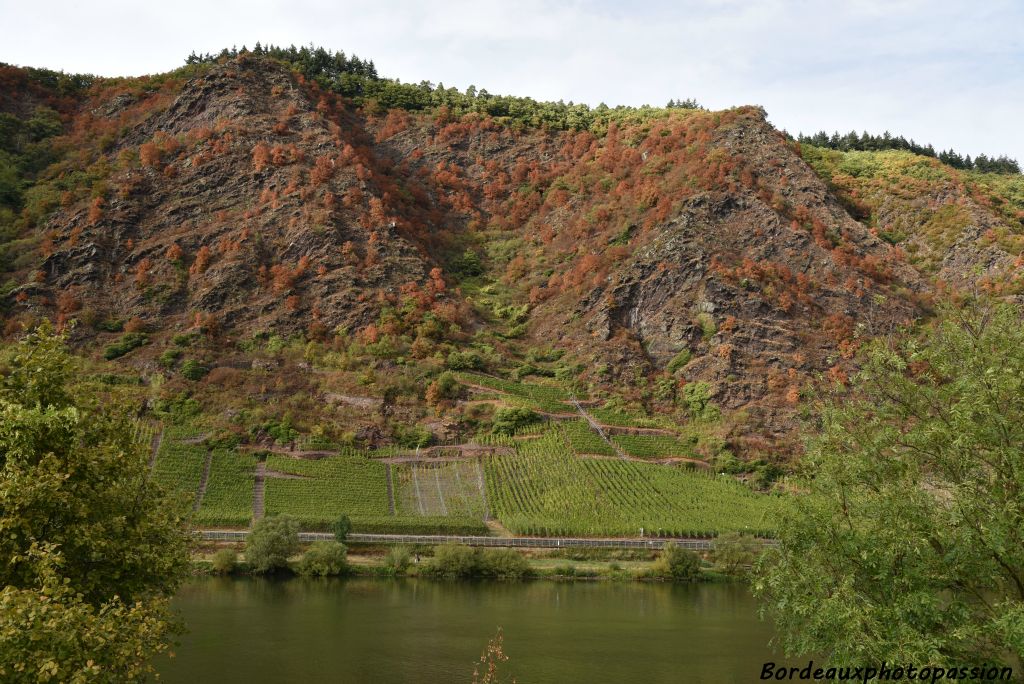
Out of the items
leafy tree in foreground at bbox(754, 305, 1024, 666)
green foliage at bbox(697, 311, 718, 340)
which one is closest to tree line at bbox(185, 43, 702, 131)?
green foliage at bbox(697, 311, 718, 340)

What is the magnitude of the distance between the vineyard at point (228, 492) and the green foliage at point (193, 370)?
13400 millimetres

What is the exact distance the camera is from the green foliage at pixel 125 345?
8594 cm

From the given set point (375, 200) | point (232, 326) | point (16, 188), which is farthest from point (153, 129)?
point (232, 326)

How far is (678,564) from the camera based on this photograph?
59562 millimetres

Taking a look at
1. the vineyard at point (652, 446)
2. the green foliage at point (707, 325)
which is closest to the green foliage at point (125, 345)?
the vineyard at point (652, 446)

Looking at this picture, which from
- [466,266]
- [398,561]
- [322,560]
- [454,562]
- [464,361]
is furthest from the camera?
[466,266]

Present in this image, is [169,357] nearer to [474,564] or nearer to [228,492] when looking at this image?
[228,492]

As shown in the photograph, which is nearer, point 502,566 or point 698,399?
point 502,566

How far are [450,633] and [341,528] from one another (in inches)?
974

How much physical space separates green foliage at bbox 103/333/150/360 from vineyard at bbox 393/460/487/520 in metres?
35.0

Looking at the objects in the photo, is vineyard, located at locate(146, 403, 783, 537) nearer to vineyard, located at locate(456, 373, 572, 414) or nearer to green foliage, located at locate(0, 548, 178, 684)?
vineyard, located at locate(456, 373, 572, 414)

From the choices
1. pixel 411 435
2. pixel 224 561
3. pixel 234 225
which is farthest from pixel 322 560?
pixel 234 225

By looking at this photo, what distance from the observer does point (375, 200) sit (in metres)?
111

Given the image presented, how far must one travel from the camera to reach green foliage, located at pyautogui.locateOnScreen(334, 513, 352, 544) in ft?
199
